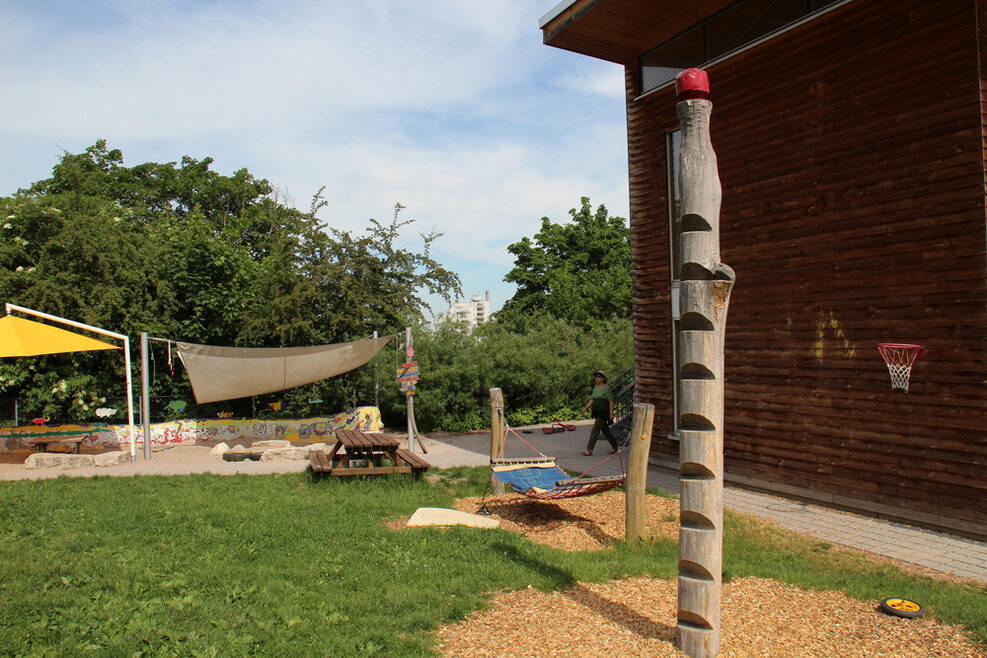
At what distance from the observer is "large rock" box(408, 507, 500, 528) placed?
20.9 feet

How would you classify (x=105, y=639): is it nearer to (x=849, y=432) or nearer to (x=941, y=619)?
(x=941, y=619)

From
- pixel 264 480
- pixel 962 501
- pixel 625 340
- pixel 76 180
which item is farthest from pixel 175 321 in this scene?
pixel 76 180

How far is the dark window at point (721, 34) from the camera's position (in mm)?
7879

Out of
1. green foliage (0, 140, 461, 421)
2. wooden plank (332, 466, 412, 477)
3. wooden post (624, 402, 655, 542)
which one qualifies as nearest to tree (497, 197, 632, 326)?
green foliage (0, 140, 461, 421)

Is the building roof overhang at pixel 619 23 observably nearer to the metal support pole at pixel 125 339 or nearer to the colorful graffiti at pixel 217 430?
the colorful graffiti at pixel 217 430

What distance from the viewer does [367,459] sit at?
9250mm

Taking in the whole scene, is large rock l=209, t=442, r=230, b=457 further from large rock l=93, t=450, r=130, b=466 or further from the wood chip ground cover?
the wood chip ground cover

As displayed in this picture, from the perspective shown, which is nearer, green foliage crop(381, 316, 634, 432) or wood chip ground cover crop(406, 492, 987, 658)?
wood chip ground cover crop(406, 492, 987, 658)

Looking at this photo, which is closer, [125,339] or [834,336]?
A: [834,336]

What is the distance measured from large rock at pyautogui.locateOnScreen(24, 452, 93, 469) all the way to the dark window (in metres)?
10.5

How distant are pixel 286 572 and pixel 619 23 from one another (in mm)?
7949

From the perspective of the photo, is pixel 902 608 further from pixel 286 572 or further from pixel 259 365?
pixel 259 365

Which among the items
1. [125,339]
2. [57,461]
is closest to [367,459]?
[57,461]

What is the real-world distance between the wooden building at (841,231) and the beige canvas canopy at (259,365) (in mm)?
5924
